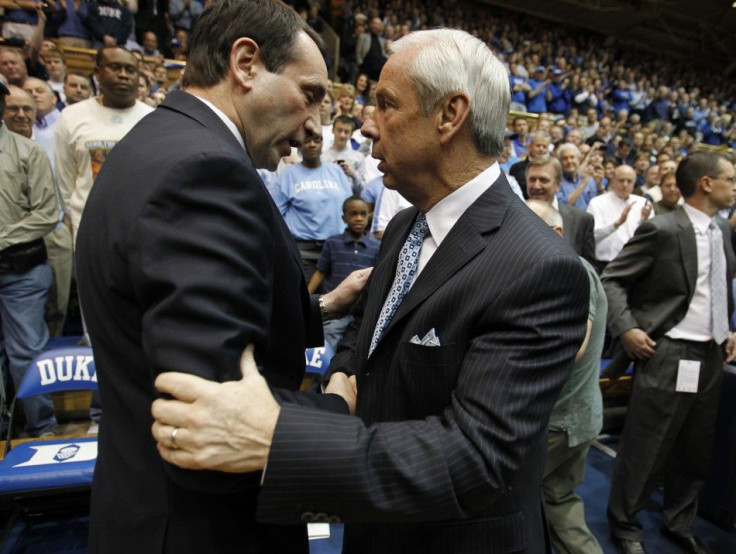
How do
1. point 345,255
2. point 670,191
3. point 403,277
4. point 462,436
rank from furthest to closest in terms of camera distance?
point 670,191, point 345,255, point 403,277, point 462,436

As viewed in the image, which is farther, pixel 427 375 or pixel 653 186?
pixel 653 186

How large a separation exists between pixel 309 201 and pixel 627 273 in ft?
7.92

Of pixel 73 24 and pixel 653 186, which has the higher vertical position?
pixel 73 24

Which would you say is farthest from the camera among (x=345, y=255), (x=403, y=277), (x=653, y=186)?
(x=653, y=186)

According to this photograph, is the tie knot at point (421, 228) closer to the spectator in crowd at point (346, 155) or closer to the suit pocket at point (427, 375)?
the suit pocket at point (427, 375)

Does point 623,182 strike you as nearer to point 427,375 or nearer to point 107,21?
point 427,375

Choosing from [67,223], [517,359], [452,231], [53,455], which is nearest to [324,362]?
[53,455]

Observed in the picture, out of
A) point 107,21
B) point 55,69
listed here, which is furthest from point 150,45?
point 55,69

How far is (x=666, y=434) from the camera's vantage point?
2.74 m

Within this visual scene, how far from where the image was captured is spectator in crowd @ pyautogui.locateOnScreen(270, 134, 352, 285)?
4.18 m

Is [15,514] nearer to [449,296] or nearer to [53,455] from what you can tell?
[53,455]

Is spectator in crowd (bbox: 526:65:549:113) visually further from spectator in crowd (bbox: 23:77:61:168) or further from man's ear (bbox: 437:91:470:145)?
man's ear (bbox: 437:91:470:145)

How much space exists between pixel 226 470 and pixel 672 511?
10.2 feet

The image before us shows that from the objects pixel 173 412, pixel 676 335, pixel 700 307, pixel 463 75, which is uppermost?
pixel 463 75
